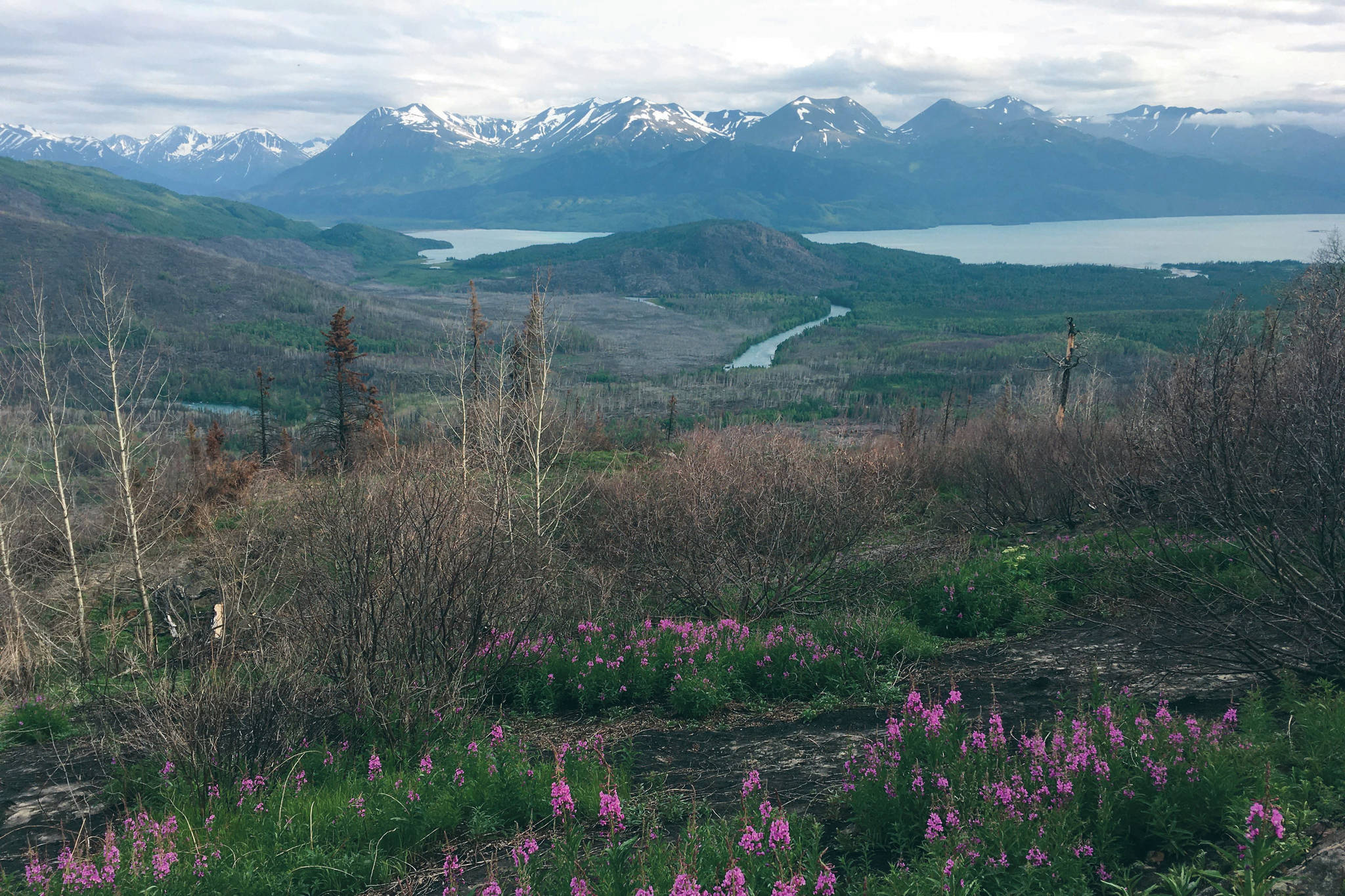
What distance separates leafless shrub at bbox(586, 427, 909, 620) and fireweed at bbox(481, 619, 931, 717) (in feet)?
8.02

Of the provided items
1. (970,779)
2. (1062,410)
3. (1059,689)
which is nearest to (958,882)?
(970,779)

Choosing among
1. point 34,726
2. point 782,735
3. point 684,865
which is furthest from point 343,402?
point 684,865

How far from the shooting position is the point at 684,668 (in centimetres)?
819

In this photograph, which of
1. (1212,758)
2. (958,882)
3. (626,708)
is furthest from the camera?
(626,708)

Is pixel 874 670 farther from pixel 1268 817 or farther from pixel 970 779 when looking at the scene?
pixel 1268 817

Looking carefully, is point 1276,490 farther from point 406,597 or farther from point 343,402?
point 343,402

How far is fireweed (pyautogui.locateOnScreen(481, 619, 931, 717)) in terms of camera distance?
8.05 m

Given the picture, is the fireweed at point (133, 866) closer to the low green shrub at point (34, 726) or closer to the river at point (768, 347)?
the low green shrub at point (34, 726)

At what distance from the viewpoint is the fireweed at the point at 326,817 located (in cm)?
491

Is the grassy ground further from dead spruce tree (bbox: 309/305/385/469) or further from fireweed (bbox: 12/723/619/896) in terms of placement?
dead spruce tree (bbox: 309/305/385/469)

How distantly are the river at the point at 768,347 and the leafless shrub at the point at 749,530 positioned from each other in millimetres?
109944

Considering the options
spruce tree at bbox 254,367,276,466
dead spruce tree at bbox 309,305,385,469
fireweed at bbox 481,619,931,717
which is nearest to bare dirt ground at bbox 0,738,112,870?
fireweed at bbox 481,619,931,717

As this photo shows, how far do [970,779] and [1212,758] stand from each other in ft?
4.31

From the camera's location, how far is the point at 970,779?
16.1ft
